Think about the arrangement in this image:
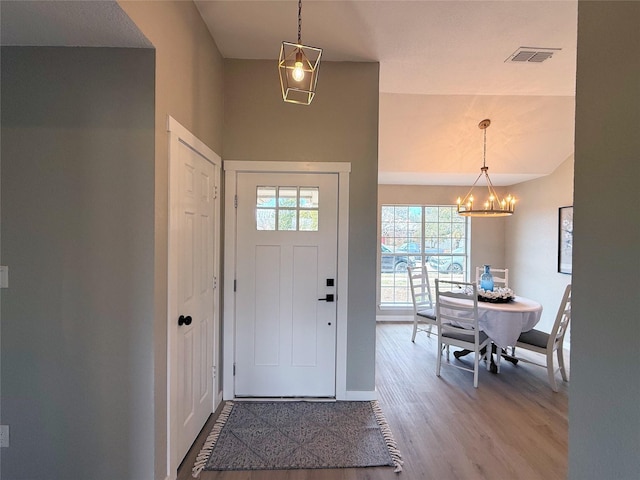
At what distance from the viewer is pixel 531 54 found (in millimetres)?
2555

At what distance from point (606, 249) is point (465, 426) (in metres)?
2.11

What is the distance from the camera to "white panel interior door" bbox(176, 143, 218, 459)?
1.92 m

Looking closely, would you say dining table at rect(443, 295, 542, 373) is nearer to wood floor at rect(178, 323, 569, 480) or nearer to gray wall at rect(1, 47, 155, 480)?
wood floor at rect(178, 323, 569, 480)

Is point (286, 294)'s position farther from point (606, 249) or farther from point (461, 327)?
point (606, 249)

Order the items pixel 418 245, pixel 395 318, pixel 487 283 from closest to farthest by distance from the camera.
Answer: pixel 487 283
pixel 395 318
pixel 418 245

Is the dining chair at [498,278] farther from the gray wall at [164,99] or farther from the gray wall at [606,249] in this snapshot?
the gray wall at [164,99]

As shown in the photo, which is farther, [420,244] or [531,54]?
[420,244]

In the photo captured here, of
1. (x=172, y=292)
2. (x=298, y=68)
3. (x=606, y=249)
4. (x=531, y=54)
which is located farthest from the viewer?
(x=531, y=54)

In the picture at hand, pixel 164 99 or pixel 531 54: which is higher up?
pixel 531 54

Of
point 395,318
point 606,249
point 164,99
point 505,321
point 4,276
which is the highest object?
point 164,99

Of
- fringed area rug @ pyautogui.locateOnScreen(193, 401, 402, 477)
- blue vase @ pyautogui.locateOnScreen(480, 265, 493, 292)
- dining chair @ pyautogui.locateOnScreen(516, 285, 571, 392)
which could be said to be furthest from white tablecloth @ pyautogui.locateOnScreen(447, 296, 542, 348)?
fringed area rug @ pyautogui.locateOnScreen(193, 401, 402, 477)

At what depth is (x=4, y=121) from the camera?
1.53m

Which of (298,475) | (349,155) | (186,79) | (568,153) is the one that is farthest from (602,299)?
(568,153)

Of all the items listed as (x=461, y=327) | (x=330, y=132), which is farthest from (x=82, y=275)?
(x=461, y=327)
